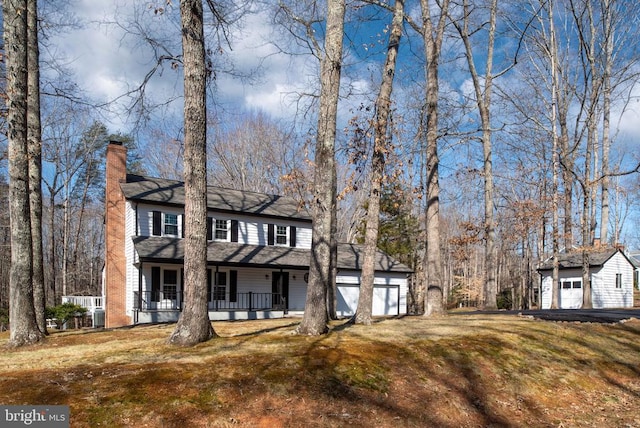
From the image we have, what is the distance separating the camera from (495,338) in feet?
29.3

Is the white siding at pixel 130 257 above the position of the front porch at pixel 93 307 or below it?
above

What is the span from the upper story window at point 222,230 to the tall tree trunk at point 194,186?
13.3 metres

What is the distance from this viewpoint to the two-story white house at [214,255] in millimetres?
18812

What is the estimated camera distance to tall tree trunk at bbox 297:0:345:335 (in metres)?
8.79

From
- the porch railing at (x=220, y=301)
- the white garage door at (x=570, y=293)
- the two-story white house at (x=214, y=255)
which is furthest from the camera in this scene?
the white garage door at (x=570, y=293)

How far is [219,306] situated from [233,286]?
1114mm

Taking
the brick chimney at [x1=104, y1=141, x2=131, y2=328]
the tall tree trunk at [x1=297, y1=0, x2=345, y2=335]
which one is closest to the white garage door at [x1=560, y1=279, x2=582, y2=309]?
the tall tree trunk at [x1=297, y1=0, x2=345, y2=335]

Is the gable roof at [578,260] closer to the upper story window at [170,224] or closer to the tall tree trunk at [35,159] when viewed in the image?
the upper story window at [170,224]

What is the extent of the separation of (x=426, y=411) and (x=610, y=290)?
30442mm

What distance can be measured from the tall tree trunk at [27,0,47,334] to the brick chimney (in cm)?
988

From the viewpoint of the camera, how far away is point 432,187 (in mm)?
13508

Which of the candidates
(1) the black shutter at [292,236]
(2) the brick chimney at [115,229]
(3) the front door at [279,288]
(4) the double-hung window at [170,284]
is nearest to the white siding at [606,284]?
(1) the black shutter at [292,236]

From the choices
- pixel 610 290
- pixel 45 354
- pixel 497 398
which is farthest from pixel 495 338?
pixel 610 290

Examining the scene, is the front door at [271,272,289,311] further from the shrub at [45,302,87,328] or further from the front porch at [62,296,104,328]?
the shrub at [45,302,87,328]
